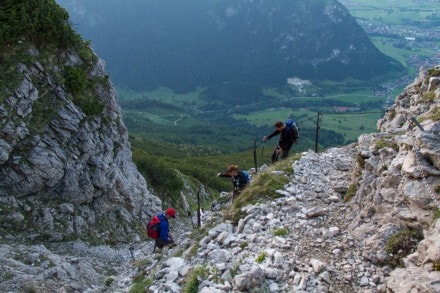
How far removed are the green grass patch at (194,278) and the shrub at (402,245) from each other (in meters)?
5.43

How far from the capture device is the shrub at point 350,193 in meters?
15.7

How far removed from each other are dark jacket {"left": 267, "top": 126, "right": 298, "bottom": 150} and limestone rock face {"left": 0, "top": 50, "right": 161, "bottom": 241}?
43.2ft

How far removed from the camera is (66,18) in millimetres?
31297

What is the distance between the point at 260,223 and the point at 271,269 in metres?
3.21

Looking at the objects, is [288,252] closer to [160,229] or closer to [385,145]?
[385,145]

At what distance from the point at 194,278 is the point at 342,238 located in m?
4.96

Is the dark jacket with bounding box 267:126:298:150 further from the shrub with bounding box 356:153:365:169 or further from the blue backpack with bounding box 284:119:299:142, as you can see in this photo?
the shrub with bounding box 356:153:365:169

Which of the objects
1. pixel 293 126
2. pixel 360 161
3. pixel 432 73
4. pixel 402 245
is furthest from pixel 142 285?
pixel 432 73

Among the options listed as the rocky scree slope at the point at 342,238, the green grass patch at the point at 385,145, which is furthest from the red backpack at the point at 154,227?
the green grass patch at the point at 385,145

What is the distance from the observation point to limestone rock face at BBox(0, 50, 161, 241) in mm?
22859

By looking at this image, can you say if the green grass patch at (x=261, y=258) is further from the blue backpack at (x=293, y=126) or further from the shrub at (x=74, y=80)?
the shrub at (x=74, y=80)

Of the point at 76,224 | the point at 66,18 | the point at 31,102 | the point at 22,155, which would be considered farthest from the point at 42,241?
the point at 66,18

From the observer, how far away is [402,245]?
11.1 meters

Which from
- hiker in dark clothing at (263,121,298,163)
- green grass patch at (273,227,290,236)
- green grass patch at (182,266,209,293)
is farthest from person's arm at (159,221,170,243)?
green grass patch at (273,227,290,236)
